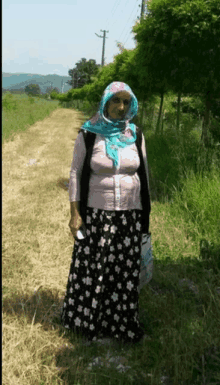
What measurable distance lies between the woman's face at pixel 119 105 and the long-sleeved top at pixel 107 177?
128 millimetres

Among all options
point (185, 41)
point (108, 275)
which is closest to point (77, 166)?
point (108, 275)

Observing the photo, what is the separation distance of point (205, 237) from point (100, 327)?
1.97 m

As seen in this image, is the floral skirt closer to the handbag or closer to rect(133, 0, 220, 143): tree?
the handbag

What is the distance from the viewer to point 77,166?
2.52m

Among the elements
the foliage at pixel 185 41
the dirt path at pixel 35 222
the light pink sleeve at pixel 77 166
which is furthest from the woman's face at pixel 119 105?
the foliage at pixel 185 41

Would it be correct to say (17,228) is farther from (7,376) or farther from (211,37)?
(211,37)

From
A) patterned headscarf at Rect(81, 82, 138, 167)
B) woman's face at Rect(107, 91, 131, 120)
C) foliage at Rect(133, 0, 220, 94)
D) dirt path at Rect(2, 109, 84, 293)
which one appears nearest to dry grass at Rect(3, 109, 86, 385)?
dirt path at Rect(2, 109, 84, 293)

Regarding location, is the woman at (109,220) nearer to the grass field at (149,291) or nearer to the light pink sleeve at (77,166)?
the light pink sleeve at (77,166)

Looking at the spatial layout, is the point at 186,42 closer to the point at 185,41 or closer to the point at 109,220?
the point at 185,41

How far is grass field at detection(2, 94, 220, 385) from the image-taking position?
2367mm

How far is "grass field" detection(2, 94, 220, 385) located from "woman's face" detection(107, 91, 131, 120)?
5.17 ft

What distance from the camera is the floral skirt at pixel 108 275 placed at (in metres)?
2.54

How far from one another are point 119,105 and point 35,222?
315 cm

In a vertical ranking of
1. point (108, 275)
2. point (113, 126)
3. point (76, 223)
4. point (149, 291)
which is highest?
point (113, 126)
